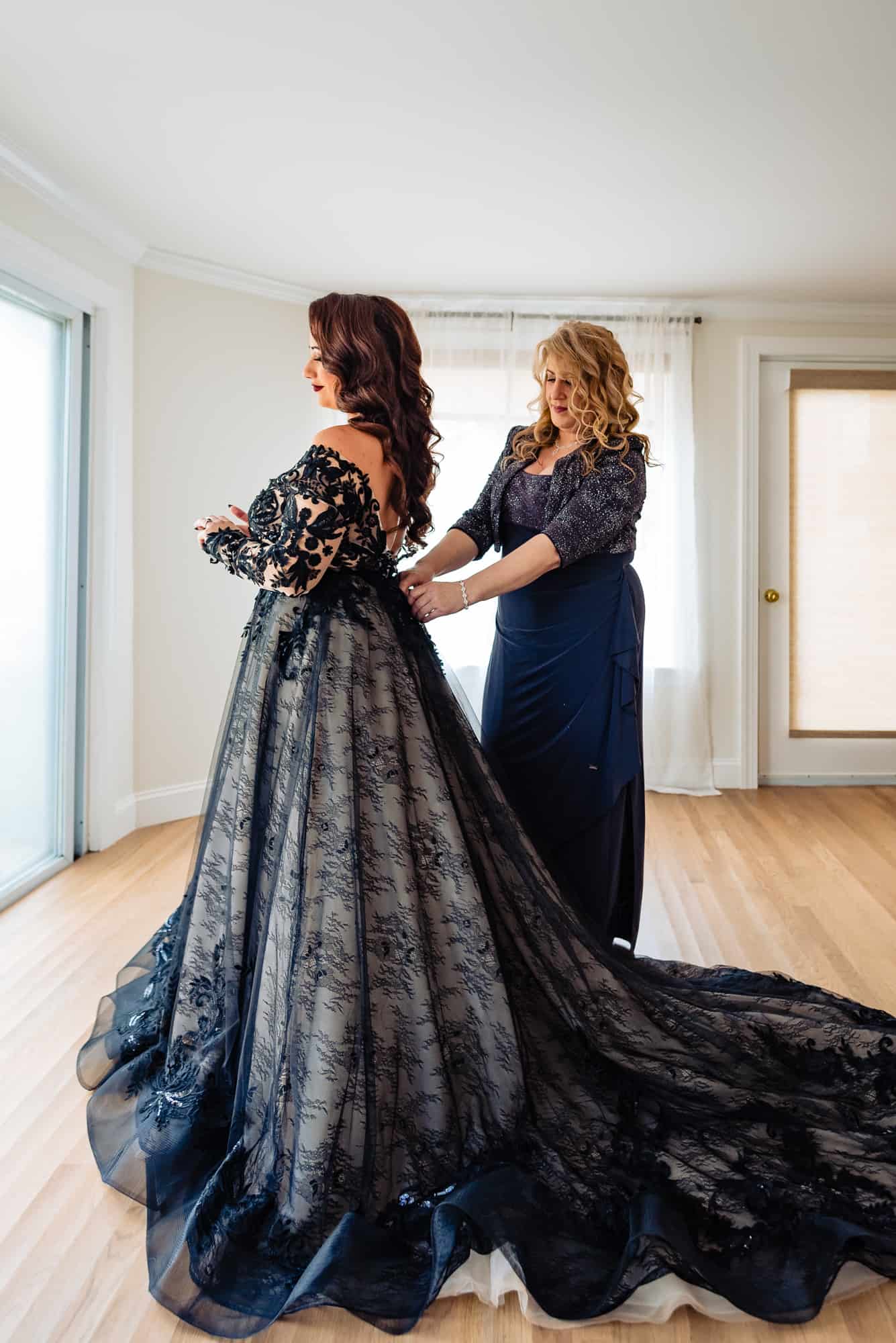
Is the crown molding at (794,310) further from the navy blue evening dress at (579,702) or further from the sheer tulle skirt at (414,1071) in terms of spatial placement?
the sheer tulle skirt at (414,1071)

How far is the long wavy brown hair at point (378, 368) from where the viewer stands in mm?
1952

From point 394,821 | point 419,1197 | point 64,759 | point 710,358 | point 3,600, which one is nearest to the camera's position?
point 419,1197

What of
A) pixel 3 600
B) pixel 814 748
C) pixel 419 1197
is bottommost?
pixel 419 1197

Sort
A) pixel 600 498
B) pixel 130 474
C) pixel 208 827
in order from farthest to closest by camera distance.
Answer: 1. pixel 130 474
2. pixel 600 498
3. pixel 208 827

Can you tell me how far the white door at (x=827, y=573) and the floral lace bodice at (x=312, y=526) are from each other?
360 centimetres

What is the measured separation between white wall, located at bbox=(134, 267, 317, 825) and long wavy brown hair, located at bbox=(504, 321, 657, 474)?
2.34 meters

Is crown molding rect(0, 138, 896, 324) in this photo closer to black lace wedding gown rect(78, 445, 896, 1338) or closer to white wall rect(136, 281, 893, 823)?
white wall rect(136, 281, 893, 823)

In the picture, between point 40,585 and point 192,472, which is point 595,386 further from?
point 192,472

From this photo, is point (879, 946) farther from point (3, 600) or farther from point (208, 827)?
point (3, 600)

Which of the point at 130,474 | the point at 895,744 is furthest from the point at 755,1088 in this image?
the point at 895,744

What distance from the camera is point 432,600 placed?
6.73 feet

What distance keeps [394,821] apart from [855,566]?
4066 mm

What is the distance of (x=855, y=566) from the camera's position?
5152 millimetres

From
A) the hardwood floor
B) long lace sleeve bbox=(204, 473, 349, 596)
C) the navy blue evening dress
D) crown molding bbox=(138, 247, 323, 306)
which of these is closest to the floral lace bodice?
long lace sleeve bbox=(204, 473, 349, 596)
